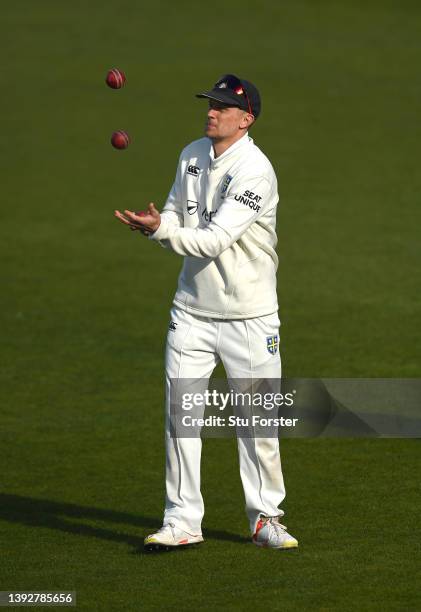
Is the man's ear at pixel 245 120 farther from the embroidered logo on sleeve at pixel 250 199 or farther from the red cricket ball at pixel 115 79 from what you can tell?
the red cricket ball at pixel 115 79

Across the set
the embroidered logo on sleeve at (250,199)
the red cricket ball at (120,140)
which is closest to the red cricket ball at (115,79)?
the red cricket ball at (120,140)

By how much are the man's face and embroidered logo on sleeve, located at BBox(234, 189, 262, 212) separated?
1.28 feet

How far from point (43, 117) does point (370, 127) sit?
22.4 ft

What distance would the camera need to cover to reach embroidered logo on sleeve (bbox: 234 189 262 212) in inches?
296

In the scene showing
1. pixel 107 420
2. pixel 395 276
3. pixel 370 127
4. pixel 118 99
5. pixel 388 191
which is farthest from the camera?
pixel 118 99

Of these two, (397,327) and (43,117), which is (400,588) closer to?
(397,327)

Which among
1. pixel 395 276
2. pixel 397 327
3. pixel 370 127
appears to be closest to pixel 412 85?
pixel 370 127

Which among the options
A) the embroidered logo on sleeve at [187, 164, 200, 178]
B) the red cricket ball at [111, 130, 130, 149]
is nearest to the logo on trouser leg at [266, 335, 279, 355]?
the embroidered logo on sleeve at [187, 164, 200, 178]

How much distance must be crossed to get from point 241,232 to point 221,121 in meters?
0.70

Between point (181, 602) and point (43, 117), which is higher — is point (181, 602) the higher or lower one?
the lower one

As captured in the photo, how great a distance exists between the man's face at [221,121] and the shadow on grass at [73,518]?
2.47 m

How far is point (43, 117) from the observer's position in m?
27.4

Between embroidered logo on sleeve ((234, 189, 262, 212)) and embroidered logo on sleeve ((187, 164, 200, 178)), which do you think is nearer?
embroidered logo on sleeve ((234, 189, 262, 212))

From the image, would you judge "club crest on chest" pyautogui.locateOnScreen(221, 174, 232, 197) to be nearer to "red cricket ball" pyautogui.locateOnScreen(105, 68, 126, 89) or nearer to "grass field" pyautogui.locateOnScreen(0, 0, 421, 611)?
"red cricket ball" pyautogui.locateOnScreen(105, 68, 126, 89)
